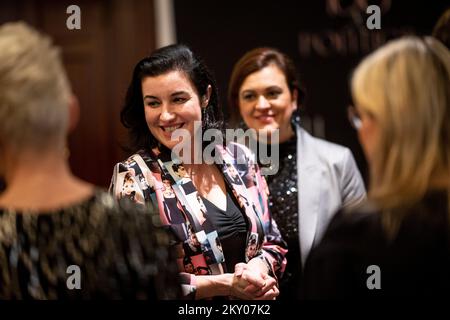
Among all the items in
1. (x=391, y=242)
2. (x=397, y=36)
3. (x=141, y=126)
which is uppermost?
(x=397, y=36)

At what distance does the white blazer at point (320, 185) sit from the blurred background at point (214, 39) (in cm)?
79

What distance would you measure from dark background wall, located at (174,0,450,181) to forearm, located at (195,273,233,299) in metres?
1.52

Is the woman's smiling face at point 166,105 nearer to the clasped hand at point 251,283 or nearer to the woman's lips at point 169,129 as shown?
the woman's lips at point 169,129

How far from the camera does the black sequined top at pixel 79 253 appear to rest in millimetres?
1248

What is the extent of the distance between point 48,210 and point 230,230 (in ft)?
2.49

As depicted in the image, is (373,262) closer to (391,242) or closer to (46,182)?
(391,242)

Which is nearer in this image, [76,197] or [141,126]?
[76,197]

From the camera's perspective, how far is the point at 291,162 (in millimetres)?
2453

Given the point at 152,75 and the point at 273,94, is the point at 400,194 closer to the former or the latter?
the point at 152,75

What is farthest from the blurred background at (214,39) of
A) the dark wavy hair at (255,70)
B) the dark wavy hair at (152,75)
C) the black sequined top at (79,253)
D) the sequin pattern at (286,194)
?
the black sequined top at (79,253)

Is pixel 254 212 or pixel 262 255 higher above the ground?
pixel 254 212
